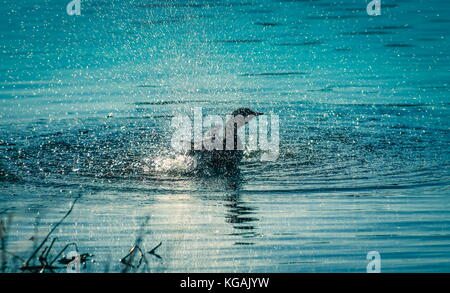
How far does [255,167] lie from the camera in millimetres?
8039

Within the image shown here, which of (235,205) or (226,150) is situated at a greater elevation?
(226,150)

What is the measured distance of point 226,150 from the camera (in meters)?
8.55

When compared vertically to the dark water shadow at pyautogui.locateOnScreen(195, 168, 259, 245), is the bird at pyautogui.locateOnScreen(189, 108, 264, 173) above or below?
above

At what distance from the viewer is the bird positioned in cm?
808

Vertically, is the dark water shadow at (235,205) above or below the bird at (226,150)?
below

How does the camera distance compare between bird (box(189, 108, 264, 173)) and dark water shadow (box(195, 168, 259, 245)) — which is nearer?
dark water shadow (box(195, 168, 259, 245))

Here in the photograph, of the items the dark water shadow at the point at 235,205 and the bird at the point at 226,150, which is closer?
the dark water shadow at the point at 235,205

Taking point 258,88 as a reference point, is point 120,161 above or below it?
below

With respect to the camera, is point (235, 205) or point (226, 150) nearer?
point (235, 205)

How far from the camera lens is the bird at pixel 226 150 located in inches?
318
